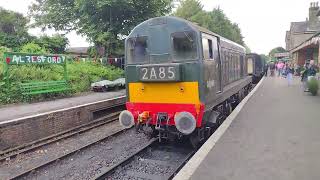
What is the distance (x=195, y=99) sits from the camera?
27.0 ft

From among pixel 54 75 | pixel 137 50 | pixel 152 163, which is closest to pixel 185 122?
pixel 152 163

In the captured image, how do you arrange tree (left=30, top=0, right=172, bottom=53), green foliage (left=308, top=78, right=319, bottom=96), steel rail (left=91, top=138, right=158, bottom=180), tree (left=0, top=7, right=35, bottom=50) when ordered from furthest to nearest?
tree (left=0, top=7, right=35, bottom=50) < tree (left=30, top=0, right=172, bottom=53) < green foliage (left=308, top=78, right=319, bottom=96) < steel rail (left=91, top=138, right=158, bottom=180)

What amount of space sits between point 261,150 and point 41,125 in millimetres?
6901

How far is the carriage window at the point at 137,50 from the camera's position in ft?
29.6

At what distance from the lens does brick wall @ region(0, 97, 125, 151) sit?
9.81 meters

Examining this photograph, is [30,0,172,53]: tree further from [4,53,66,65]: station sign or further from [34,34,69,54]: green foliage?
[4,53,66,65]: station sign

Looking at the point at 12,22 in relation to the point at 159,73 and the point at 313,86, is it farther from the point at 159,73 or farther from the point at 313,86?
the point at 159,73

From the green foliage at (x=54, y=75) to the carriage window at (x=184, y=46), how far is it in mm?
7942

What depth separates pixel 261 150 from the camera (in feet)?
23.1

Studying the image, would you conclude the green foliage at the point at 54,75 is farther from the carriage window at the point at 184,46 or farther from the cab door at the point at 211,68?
the cab door at the point at 211,68

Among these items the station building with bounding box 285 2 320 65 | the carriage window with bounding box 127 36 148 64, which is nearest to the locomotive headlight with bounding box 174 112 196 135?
the carriage window with bounding box 127 36 148 64

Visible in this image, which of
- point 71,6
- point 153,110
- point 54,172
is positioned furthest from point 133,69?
point 71,6

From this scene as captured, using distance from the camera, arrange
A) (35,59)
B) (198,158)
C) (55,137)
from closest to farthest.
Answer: (198,158)
(55,137)
(35,59)

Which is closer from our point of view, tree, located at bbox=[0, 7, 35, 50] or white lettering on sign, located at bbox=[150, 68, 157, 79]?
white lettering on sign, located at bbox=[150, 68, 157, 79]
